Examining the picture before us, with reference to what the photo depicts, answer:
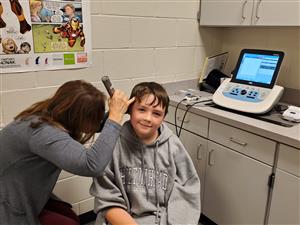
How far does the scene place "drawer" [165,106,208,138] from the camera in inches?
71.1

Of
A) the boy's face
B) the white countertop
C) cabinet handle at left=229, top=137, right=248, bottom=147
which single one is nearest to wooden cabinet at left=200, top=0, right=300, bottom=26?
the white countertop

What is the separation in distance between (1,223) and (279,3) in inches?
71.6

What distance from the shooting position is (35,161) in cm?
117

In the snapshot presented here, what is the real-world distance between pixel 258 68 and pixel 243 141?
492 millimetres

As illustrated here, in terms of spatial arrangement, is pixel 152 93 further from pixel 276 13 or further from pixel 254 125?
pixel 276 13

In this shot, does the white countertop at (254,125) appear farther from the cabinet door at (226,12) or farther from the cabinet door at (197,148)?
the cabinet door at (226,12)

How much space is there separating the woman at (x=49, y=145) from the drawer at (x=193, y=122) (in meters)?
0.73

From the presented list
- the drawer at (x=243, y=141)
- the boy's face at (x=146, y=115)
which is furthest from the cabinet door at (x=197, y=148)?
the boy's face at (x=146, y=115)

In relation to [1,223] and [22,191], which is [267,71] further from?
[1,223]

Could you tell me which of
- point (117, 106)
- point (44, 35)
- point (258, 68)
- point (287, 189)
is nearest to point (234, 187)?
point (287, 189)

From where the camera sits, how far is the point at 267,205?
5.10 feet

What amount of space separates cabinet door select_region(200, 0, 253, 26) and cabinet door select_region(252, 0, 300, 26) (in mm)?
A: 56

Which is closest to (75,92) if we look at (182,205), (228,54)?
(182,205)

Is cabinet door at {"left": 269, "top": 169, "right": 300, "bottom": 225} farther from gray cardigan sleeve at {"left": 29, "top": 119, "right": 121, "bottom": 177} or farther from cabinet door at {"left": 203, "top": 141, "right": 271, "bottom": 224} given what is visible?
gray cardigan sleeve at {"left": 29, "top": 119, "right": 121, "bottom": 177}
